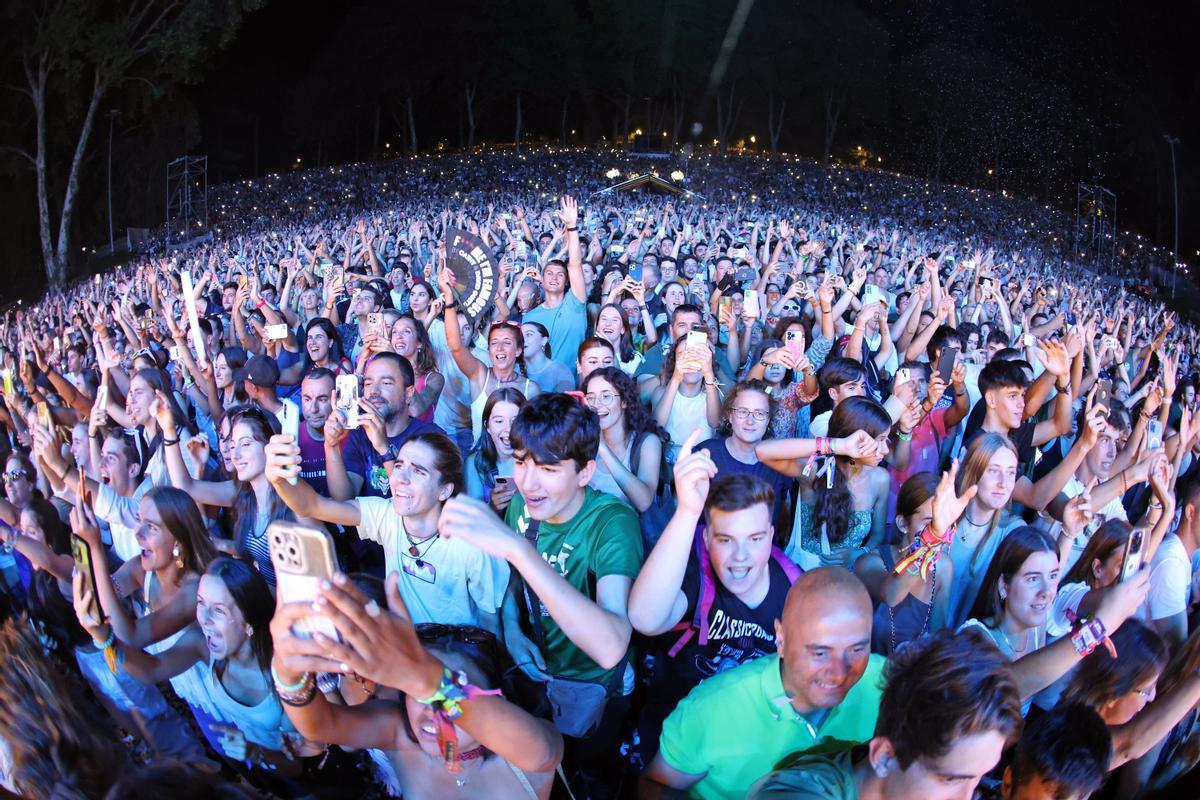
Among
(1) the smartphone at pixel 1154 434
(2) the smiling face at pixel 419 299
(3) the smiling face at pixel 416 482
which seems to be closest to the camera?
(3) the smiling face at pixel 416 482

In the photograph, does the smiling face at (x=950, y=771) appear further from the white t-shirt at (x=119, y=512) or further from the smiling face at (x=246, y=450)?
the white t-shirt at (x=119, y=512)

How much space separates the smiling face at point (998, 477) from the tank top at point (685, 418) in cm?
131

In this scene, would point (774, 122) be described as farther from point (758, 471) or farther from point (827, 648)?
point (827, 648)

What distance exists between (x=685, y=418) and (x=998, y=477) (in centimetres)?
146

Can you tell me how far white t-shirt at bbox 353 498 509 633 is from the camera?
2682 mm

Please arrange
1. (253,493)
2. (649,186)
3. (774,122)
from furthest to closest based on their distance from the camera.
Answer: (774,122), (649,186), (253,493)

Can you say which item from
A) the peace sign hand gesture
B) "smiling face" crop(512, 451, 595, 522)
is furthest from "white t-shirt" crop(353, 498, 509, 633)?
the peace sign hand gesture

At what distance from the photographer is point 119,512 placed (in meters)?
3.56

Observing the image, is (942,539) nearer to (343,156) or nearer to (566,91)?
(566,91)

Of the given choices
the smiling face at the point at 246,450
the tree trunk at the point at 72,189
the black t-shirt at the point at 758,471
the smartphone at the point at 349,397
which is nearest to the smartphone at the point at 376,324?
the smiling face at the point at 246,450

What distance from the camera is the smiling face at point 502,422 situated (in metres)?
3.44

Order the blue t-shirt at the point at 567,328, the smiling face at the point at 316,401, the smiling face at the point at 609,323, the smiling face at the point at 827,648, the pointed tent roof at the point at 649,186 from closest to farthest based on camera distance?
1. the smiling face at the point at 827,648
2. the smiling face at the point at 316,401
3. the smiling face at the point at 609,323
4. the blue t-shirt at the point at 567,328
5. the pointed tent roof at the point at 649,186

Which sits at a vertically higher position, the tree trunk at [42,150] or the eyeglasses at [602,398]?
the tree trunk at [42,150]

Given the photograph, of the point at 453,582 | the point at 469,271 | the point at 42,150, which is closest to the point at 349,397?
the point at 453,582
